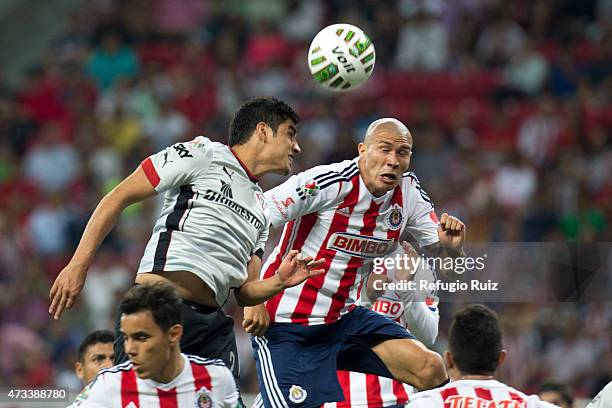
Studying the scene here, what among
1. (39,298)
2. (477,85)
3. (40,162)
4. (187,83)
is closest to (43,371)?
(39,298)

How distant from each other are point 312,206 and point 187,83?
29.3 ft

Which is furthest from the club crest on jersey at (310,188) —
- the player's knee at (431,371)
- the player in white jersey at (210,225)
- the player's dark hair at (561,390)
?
the player's dark hair at (561,390)

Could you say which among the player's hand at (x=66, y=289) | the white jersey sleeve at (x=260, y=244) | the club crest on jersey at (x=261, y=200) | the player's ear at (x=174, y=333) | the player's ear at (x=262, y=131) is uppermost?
the player's ear at (x=262, y=131)

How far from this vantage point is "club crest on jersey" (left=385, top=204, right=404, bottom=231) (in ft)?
23.4

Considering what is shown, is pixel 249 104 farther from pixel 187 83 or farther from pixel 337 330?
pixel 187 83

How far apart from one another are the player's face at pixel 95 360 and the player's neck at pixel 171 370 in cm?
206

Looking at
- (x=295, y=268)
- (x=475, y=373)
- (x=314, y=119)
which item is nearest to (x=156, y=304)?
(x=295, y=268)

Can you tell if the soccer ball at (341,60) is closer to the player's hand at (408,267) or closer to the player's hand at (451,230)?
the player's hand at (408,267)

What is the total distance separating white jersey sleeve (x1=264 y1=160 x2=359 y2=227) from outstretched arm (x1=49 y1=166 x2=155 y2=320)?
103 cm

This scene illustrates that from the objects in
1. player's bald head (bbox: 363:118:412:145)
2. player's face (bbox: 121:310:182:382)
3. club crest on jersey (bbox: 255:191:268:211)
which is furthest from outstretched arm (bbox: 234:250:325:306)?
player's bald head (bbox: 363:118:412:145)

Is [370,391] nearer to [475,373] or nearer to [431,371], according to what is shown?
[431,371]

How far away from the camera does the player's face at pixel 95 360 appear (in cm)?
727

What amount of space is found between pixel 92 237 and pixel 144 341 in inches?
32.5

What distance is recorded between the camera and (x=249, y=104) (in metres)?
6.52
